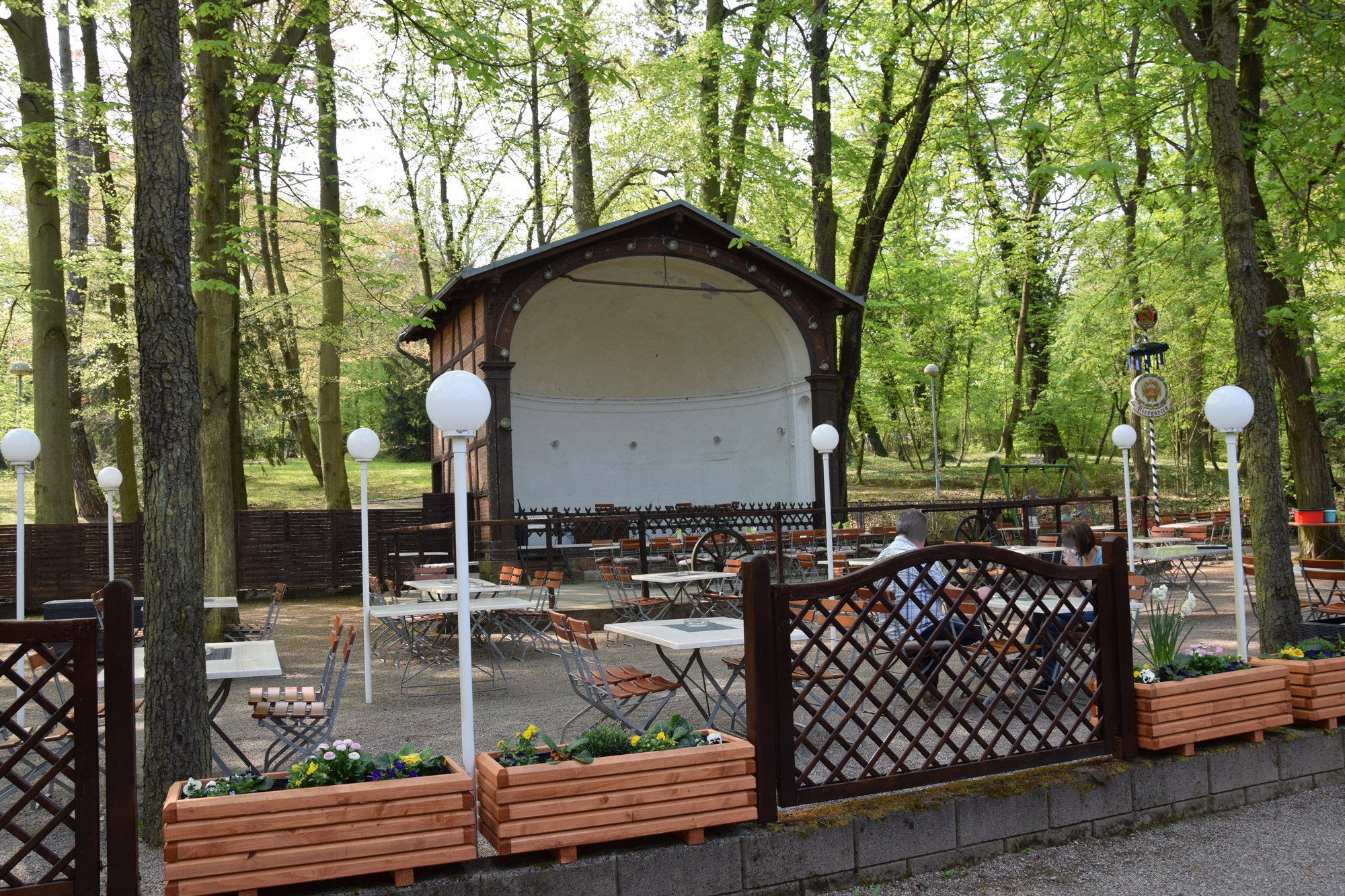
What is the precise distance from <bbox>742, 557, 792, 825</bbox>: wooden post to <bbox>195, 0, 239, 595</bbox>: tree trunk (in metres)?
6.81

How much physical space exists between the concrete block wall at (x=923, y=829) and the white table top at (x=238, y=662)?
1902mm

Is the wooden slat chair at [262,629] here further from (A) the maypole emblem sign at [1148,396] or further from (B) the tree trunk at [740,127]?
(A) the maypole emblem sign at [1148,396]

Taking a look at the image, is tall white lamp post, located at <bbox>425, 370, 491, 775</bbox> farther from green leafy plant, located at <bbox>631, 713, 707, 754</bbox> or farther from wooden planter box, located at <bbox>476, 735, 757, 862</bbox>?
green leafy plant, located at <bbox>631, 713, 707, 754</bbox>

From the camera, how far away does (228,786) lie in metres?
3.18

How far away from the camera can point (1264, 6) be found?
7723mm

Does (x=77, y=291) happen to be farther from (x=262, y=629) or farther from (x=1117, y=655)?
(x=1117, y=655)

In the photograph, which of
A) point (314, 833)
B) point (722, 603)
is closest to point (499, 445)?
point (722, 603)

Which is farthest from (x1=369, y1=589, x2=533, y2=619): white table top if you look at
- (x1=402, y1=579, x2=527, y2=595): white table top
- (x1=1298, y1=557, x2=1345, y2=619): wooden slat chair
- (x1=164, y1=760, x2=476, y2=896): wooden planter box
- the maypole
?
the maypole

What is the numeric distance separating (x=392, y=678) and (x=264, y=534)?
7295 millimetres

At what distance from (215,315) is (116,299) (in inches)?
321

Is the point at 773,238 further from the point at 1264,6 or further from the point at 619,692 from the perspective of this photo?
the point at 619,692

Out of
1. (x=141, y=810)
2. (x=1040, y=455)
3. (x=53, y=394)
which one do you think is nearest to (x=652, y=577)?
(x=141, y=810)

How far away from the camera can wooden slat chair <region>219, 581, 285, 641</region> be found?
8.19m

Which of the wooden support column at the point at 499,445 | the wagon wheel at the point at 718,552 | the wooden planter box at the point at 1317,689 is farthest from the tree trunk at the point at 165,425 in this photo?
the wooden support column at the point at 499,445
